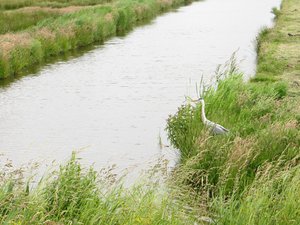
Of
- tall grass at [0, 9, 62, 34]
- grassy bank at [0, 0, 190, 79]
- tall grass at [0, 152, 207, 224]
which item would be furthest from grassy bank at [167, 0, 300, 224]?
tall grass at [0, 9, 62, 34]

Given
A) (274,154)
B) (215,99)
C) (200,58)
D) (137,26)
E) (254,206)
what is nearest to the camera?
(254,206)

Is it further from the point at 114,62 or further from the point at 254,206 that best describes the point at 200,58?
the point at 254,206

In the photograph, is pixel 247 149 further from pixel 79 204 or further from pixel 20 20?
pixel 20 20

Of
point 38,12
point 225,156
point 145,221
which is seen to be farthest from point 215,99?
point 38,12

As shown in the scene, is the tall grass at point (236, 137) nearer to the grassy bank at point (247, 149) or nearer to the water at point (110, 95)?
the grassy bank at point (247, 149)

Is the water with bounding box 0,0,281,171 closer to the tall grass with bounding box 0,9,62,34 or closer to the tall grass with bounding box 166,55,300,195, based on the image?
the tall grass with bounding box 166,55,300,195

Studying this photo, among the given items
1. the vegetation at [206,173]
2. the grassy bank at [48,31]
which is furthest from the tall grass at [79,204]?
the grassy bank at [48,31]

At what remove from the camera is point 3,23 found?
2412cm

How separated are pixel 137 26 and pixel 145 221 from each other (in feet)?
106

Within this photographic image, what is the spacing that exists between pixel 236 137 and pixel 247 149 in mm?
321

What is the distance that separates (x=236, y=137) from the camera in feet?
23.6

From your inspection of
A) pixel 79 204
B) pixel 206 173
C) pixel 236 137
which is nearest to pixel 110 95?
pixel 206 173

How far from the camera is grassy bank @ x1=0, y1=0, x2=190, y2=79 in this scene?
18.3 m

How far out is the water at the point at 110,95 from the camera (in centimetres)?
1039
